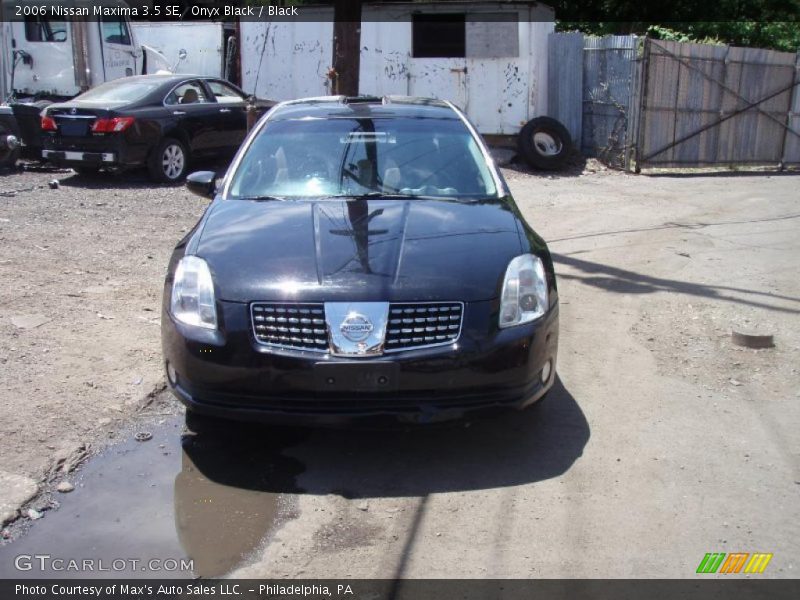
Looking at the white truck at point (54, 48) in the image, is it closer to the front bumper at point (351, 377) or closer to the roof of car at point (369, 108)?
the roof of car at point (369, 108)

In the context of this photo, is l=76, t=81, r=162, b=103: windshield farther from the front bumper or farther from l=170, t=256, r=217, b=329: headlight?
the front bumper

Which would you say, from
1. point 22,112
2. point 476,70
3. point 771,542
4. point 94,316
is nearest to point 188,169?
point 22,112

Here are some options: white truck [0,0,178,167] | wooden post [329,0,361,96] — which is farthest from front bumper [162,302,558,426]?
white truck [0,0,178,167]

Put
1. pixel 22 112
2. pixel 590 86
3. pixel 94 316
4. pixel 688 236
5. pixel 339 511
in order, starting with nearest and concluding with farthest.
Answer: pixel 339 511 < pixel 94 316 < pixel 688 236 < pixel 22 112 < pixel 590 86

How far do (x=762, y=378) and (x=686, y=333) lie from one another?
0.91 meters

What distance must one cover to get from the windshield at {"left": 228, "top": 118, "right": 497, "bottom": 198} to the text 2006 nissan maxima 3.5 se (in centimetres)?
40

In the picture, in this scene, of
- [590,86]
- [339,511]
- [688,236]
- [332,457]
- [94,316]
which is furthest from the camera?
[590,86]

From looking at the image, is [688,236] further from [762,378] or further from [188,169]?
[188,169]

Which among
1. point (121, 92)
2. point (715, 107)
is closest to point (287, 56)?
point (121, 92)

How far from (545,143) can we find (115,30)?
26.4ft

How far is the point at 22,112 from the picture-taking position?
12680mm

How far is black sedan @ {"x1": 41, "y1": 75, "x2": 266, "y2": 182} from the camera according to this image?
38.9 ft

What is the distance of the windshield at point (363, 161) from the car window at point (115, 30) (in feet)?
36.1

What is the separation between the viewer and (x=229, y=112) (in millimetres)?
13500
